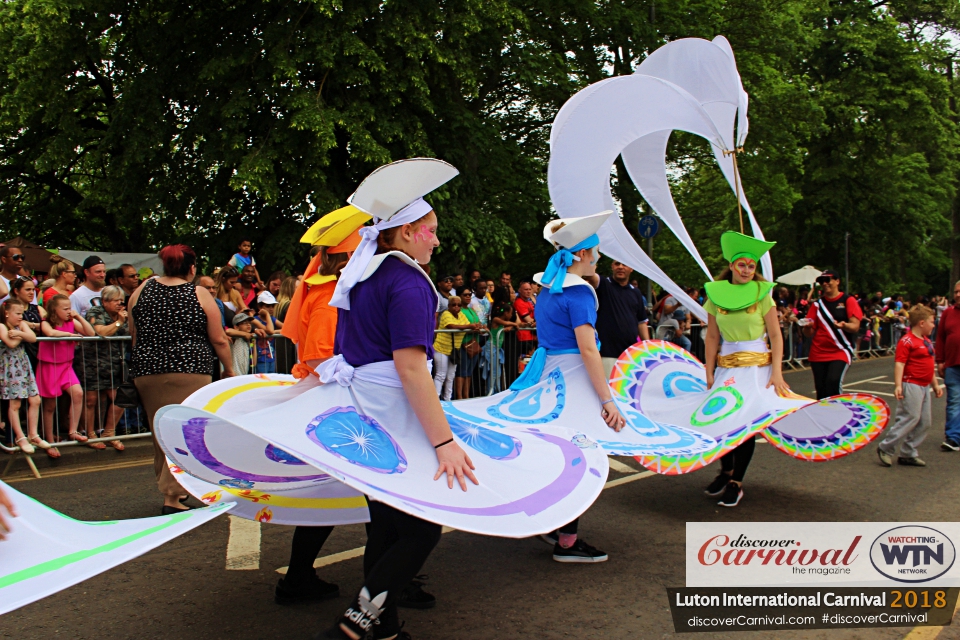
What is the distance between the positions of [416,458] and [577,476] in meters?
0.77

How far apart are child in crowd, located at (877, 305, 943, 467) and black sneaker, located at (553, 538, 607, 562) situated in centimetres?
421

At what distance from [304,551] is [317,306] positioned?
151 cm

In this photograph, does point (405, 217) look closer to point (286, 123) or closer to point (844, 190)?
point (286, 123)

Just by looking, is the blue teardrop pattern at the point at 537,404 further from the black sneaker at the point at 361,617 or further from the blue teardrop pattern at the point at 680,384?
the black sneaker at the point at 361,617

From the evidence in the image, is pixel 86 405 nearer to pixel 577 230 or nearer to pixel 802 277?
pixel 577 230

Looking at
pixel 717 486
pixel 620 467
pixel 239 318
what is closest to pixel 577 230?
pixel 717 486

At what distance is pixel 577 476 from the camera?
129 inches

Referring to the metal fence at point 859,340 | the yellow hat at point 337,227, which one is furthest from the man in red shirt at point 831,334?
the metal fence at point 859,340

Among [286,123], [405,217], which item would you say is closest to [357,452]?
[405,217]

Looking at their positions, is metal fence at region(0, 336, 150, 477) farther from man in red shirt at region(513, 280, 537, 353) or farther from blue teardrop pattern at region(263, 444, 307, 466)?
man in red shirt at region(513, 280, 537, 353)

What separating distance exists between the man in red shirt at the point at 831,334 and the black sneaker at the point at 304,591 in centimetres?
534

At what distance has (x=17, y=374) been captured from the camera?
23.1 ft

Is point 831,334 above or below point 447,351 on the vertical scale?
above

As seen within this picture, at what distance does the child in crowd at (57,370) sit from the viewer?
743cm
